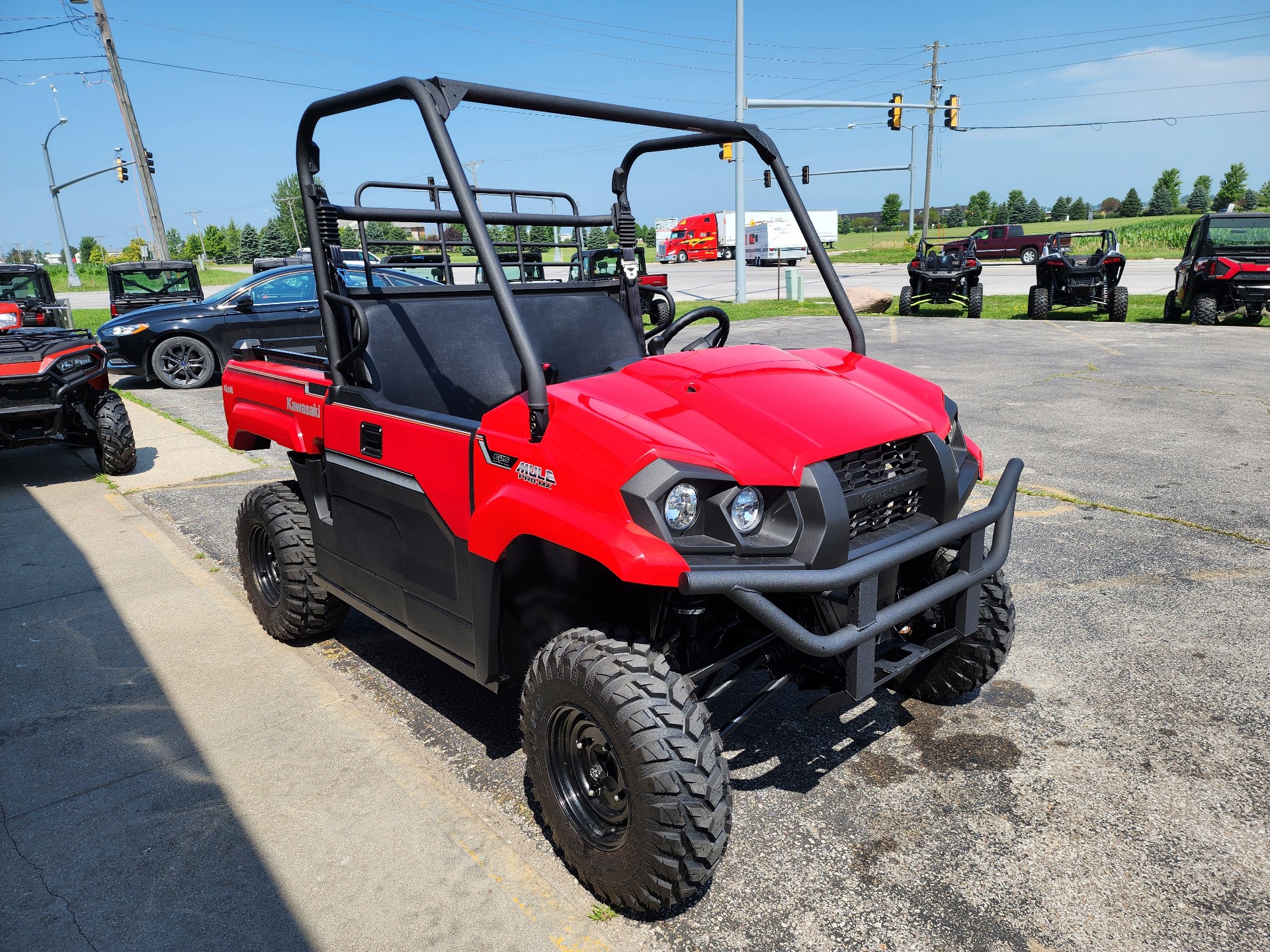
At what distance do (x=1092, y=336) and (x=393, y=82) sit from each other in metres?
14.2

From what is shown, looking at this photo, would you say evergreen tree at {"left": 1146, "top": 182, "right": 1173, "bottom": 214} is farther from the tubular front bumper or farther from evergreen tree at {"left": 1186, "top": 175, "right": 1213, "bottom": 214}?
the tubular front bumper

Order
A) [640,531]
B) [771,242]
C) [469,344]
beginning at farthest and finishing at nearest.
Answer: [771,242]
[469,344]
[640,531]

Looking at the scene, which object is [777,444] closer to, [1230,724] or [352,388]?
[352,388]

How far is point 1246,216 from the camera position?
48.1ft

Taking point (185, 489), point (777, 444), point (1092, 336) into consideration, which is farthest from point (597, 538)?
point (1092, 336)

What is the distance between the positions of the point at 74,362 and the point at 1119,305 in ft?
54.5

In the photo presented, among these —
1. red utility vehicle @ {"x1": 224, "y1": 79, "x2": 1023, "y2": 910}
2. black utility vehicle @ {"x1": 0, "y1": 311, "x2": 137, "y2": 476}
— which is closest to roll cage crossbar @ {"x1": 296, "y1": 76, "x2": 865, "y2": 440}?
red utility vehicle @ {"x1": 224, "y1": 79, "x2": 1023, "y2": 910}

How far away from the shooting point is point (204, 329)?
38.3 ft

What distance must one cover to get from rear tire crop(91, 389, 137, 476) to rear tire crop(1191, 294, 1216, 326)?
15925mm

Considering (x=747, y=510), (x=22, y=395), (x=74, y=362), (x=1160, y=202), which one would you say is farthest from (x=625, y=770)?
(x=1160, y=202)

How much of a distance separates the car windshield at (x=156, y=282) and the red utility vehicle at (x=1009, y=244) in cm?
3069

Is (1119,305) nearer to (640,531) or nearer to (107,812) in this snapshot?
(640,531)

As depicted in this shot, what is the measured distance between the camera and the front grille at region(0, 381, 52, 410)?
6.57 meters

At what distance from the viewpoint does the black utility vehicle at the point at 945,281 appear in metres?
18.3
